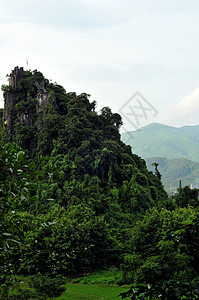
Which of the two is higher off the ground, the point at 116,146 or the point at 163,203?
the point at 116,146

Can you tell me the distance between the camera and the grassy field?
1796cm

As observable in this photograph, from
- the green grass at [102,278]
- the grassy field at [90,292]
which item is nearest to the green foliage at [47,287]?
the grassy field at [90,292]

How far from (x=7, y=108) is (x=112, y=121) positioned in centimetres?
1449

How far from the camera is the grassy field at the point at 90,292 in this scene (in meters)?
18.0

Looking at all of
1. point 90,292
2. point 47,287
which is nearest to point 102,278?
point 90,292

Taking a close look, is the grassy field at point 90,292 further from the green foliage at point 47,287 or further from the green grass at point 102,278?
the green foliage at point 47,287

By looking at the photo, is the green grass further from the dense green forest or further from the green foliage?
the green foliage

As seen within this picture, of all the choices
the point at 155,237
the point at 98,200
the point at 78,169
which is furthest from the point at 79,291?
the point at 78,169

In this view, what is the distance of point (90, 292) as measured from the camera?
19.2 meters

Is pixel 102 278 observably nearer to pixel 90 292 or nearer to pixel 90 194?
pixel 90 292

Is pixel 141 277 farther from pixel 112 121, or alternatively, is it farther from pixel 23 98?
pixel 23 98

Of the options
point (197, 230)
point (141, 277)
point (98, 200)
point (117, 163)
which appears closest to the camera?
point (197, 230)

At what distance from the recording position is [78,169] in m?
33.5

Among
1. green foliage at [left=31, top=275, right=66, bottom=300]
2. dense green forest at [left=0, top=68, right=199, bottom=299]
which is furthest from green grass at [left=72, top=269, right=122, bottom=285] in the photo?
green foliage at [left=31, top=275, right=66, bottom=300]
